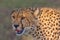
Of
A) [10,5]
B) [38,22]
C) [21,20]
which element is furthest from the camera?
[10,5]

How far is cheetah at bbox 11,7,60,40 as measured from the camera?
397cm

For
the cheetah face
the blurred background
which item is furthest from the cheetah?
the blurred background

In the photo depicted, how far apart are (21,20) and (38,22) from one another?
0.28 metres

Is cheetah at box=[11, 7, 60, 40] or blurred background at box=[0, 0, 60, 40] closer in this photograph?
cheetah at box=[11, 7, 60, 40]

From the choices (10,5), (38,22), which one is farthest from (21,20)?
(10,5)

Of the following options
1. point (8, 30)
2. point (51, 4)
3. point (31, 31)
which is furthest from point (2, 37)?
point (51, 4)

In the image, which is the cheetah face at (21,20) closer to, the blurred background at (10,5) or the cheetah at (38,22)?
the cheetah at (38,22)

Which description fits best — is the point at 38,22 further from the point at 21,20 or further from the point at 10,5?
the point at 10,5

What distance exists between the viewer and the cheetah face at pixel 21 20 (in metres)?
3.94

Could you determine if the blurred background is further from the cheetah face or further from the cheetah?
the cheetah face

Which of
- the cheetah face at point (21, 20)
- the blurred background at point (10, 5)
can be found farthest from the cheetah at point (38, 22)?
the blurred background at point (10, 5)

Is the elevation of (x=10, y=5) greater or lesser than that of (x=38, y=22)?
lesser

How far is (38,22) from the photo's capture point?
4.16m

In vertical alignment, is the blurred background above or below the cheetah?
below
